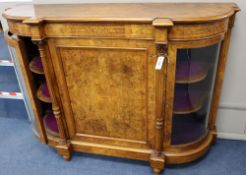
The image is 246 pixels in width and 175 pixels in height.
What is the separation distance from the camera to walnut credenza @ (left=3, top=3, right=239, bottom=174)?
106 cm

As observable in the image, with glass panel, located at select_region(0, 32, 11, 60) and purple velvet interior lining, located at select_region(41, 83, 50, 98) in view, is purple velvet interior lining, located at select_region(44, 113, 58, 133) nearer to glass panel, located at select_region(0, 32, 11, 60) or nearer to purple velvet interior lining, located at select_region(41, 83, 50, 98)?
purple velvet interior lining, located at select_region(41, 83, 50, 98)

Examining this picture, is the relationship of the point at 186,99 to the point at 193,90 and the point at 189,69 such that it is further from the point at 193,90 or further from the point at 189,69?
the point at 189,69

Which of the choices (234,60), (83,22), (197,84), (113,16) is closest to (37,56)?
(83,22)

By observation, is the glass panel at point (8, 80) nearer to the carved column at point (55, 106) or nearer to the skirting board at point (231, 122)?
the carved column at point (55, 106)

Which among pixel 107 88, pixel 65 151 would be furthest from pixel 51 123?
pixel 107 88

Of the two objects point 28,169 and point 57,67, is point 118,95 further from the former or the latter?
point 28,169

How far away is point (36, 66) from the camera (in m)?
1.36

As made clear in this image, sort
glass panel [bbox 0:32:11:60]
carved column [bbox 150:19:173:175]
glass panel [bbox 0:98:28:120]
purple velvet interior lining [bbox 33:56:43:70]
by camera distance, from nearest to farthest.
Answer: carved column [bbox 150:19:173:175] → purple velvet interior lining [bbox 33:56:43:70] → glass panel [bbox 0:32:11:60] → glass panel [bbox 0:98:28:120]

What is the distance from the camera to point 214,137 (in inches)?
59.6

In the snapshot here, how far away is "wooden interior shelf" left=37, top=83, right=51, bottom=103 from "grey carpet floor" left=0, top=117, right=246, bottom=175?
0.43 meters

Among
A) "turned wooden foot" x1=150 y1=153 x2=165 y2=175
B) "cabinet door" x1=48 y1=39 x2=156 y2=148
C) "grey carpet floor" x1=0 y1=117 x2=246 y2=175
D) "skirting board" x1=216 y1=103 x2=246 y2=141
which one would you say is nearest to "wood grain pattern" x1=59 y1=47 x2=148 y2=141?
"cabinet door" x1=48 y1=39 x2=156 y2=148

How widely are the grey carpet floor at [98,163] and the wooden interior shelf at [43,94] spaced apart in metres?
0.43

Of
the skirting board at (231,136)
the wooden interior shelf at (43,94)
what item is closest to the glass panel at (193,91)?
the skirting board at (231,136)

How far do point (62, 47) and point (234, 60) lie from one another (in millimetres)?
981
